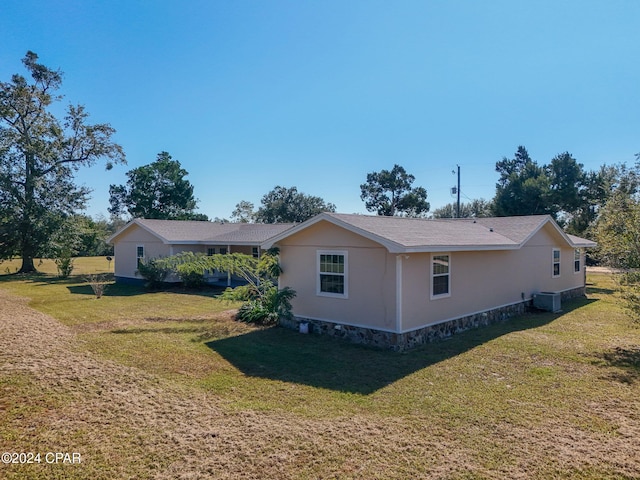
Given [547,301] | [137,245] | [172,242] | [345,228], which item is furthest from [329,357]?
[137,245]

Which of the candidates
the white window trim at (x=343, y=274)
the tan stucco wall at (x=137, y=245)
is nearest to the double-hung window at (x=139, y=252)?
the tan stucco wall at (x=137, y=245)

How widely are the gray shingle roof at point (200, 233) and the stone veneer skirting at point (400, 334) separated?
987 cm

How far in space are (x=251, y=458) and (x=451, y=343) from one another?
6.46 m

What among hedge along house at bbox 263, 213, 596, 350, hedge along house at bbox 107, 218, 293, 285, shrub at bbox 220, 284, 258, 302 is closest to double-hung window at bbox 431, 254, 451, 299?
hedge along house at bbox 263, 213, 596, 350

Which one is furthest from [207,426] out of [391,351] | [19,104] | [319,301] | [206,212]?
[206,212]

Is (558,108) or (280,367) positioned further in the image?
(558,108)

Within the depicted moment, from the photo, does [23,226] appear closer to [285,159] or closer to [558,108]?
[285,159]

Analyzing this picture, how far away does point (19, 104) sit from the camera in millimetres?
26594

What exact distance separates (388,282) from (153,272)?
14.7 m

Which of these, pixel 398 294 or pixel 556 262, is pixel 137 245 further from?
pixel 556 262

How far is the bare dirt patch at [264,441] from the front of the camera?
3949mm

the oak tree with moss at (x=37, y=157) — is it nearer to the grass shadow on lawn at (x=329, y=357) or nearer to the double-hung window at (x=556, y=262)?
the grass shadow on lawn at (x=329, y=357)

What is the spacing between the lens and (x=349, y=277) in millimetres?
9508

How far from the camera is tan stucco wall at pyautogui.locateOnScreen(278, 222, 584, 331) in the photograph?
29.1ft
